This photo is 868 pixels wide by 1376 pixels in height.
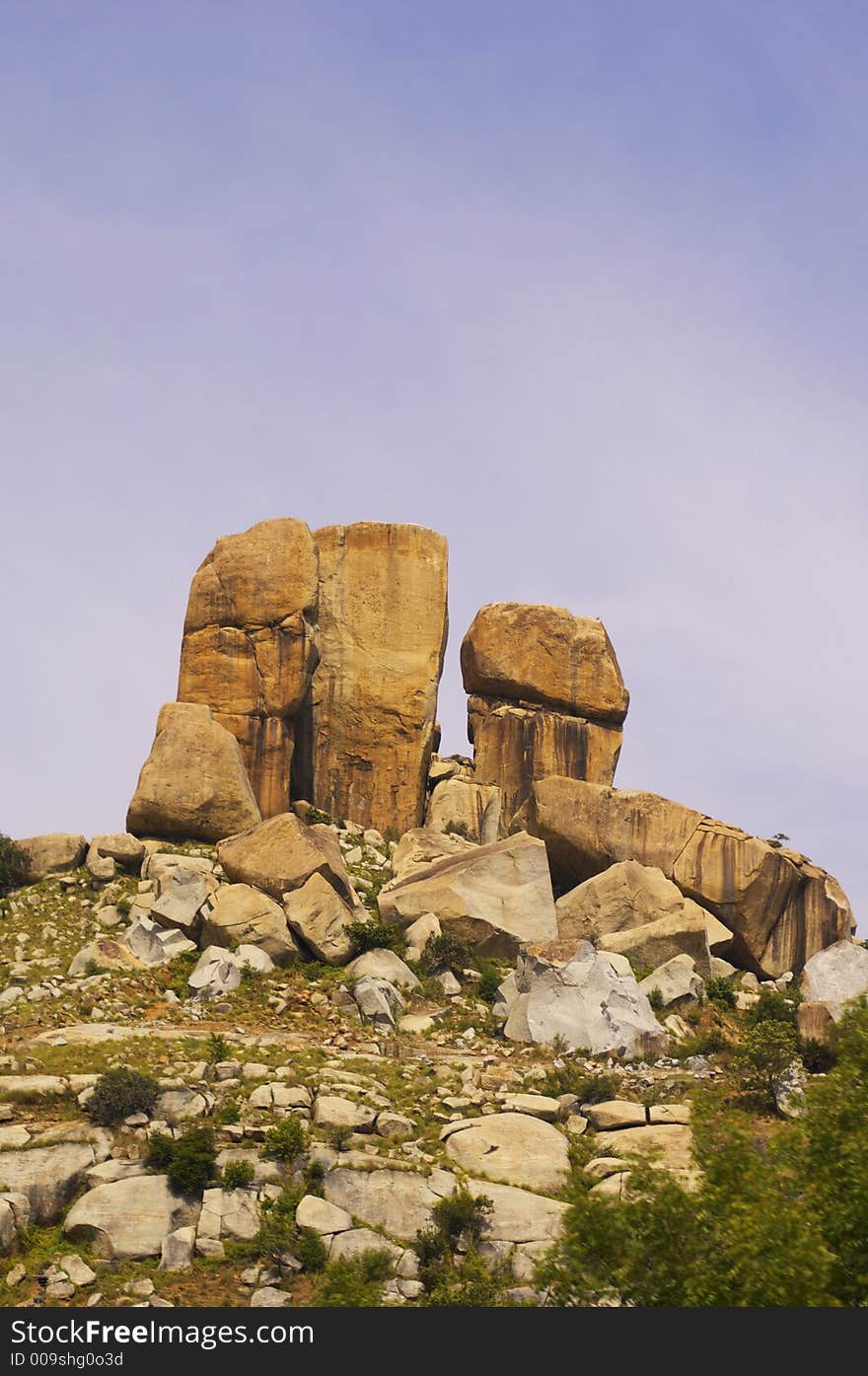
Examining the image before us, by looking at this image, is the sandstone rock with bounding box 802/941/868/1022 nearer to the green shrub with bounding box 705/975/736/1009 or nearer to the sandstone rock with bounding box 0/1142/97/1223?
the green shrub with bounding box 705/975/736/1009

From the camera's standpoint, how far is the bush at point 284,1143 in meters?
35.3

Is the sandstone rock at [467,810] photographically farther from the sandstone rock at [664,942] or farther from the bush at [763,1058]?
the bush at [763,1058]

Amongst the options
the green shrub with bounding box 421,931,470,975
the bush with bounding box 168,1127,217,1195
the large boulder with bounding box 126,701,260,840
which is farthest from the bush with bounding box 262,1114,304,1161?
the large boulder with bounding box 126,701,260,840

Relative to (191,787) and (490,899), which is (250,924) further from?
(490,899)

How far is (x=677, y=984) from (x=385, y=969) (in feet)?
31.2

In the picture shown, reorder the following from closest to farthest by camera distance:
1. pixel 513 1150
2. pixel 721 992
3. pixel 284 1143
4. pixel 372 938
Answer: pixel 284 1143 < pixel 513 1150 < pixel 372 938 < pixel 721 992

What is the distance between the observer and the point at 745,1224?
21.6 meters

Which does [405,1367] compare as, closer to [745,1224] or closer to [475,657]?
[745,1224]

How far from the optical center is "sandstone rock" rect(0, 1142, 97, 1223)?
33781mm

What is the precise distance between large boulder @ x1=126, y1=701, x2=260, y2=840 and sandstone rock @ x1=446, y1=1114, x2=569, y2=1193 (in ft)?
63.8

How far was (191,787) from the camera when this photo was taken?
177ft

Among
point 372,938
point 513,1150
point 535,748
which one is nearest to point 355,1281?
point 513,1150

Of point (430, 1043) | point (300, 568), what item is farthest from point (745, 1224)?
point (300, 568)

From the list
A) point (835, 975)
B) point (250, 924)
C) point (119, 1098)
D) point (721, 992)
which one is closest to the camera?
point (119, 1098)
